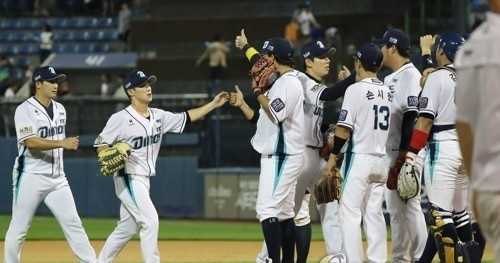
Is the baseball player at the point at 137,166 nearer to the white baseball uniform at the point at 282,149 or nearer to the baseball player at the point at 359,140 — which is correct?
the white baseball uniform at the point at 282,149

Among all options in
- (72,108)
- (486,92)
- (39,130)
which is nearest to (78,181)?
(72,108)

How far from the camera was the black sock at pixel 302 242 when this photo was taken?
30.4 ft

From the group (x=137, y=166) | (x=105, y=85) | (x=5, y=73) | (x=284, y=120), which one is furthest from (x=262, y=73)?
(x=5, y=73)

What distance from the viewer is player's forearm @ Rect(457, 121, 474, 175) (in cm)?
388

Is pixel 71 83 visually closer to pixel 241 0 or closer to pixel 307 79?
pixel 241 0

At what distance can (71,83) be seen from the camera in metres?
24.1

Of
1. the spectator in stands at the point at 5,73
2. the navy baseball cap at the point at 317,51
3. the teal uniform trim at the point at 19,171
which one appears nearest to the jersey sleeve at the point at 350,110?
the navy baseball cap at the point at 317,51

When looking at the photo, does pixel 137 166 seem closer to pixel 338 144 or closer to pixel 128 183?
pixel 128 183

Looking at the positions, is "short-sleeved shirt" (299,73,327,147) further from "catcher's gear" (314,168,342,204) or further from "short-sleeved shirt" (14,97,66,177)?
"short-sleeved shirt" (14,97,66,177)

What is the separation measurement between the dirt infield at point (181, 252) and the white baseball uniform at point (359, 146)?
250 cm

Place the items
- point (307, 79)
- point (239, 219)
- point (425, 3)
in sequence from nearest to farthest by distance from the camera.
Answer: point (307, 79) < point (239, 219) < point (425, 3)

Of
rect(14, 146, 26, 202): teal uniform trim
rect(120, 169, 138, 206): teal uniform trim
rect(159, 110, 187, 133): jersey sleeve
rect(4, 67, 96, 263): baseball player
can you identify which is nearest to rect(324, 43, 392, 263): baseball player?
rect(159, 110, 187, 133): jersey sleeve

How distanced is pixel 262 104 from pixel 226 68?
1442 cm

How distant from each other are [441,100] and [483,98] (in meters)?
4.93
